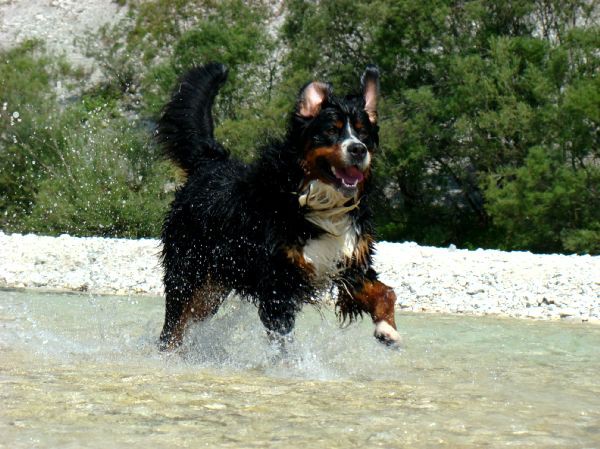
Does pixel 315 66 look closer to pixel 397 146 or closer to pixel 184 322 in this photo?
pixel 397 146

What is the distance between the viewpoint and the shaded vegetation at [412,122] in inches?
858

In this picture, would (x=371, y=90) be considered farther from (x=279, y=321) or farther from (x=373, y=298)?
(x=279, y=321)

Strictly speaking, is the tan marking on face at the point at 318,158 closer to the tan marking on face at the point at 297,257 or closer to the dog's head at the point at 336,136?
the dog's head at the point at 336,136

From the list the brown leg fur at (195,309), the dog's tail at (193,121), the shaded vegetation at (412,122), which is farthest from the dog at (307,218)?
the shaded vegetation at (412,122)

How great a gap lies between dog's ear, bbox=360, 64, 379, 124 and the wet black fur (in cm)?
7

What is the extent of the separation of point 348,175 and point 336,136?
0.25 m

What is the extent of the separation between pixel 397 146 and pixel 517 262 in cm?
1344

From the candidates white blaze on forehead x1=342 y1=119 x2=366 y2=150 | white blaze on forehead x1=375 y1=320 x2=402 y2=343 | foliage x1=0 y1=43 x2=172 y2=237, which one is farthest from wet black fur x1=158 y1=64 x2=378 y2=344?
foliage x1=0 y1=43 x2=172 y2=237

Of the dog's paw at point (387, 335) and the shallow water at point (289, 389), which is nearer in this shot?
the shallow water at point (289, 389)

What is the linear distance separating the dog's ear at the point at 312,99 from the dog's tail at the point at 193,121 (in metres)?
1.35

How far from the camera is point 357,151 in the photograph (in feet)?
18.5

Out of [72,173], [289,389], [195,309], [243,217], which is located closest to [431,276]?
[195,309]

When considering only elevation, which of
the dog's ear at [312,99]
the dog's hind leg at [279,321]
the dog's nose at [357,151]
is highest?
the dog's ear at [312,99]

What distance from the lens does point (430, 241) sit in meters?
27.0
